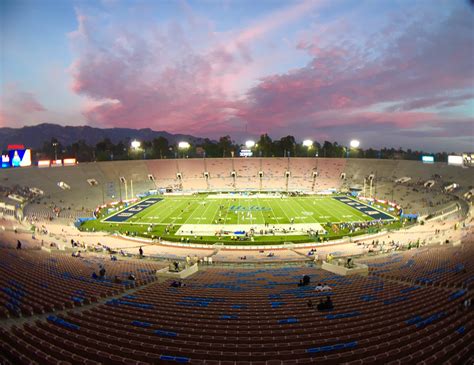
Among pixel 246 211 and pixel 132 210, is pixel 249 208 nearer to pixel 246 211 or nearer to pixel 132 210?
pixel 246 211

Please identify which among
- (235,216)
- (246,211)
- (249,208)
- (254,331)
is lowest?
(235,216)

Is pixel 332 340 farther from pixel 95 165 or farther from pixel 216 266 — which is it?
pixel 95 165

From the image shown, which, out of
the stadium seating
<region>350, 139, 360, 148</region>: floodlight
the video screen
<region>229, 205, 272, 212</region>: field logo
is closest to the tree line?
<region>350, 139, 360, 148</region>: floodlight

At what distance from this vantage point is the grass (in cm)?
4038

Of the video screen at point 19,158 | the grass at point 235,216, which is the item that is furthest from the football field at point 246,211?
the video screen at point 19,158

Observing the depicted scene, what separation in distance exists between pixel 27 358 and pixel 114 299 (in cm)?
650

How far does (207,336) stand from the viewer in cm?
816

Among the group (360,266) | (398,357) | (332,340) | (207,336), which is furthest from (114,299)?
(360,266)

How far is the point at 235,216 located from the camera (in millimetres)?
50281

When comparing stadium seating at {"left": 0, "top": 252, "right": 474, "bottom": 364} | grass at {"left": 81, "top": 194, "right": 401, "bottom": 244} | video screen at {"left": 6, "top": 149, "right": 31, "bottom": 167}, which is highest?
video screen at {"left": 6, "top": 149, "right": 31, "bottom": 167}

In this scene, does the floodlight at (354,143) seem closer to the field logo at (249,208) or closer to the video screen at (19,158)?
the field logo at (249,208)

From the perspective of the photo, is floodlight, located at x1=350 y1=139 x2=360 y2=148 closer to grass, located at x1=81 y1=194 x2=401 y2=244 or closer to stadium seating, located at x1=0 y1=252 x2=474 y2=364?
grass, located at x1=81 y1=194 x2=401 y2=244

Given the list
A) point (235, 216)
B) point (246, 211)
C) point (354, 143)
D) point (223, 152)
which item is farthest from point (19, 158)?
point (354, 143)

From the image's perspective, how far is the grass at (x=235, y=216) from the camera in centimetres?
4038
